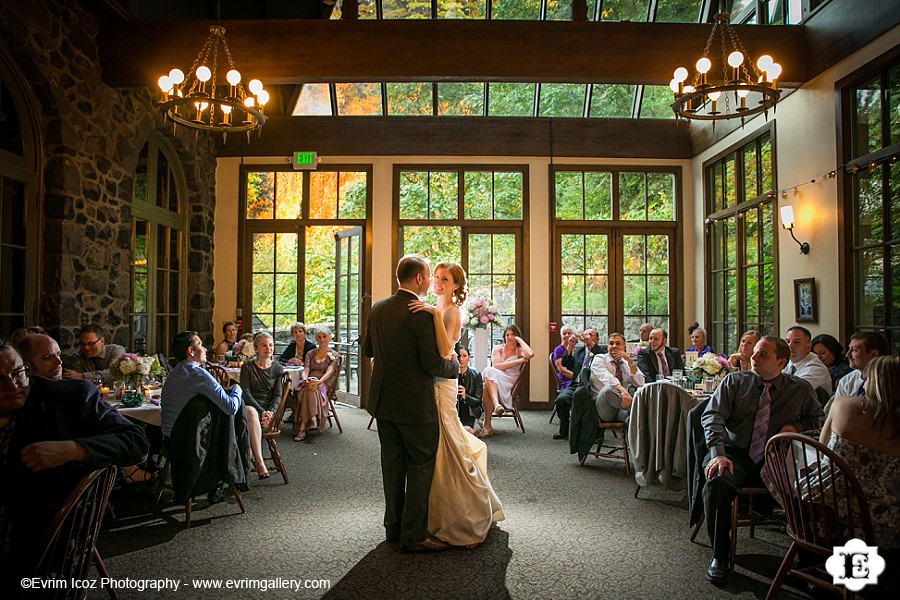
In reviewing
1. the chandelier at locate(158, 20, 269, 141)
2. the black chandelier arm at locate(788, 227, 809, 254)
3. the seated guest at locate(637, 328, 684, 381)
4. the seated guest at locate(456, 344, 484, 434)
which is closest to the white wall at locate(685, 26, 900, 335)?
the black chandelier arm at locate(788, 227, 809, 254)

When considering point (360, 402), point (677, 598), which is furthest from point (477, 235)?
point (677, 598)

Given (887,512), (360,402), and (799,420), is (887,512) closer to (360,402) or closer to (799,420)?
(799,420)

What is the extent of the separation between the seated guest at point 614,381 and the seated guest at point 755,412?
190cm

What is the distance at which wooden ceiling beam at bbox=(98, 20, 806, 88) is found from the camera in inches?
239

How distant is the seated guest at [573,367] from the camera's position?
259 inches

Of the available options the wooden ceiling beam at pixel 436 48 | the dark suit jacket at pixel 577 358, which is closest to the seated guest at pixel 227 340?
the wooden ceiling beam at pixel 436 48

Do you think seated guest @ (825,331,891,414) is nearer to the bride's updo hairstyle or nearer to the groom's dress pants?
the bride's updo hairstyle

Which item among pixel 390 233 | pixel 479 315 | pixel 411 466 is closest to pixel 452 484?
pixel 411 466

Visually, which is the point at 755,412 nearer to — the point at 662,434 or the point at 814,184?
the point at 662,434

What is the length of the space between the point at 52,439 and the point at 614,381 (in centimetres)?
456

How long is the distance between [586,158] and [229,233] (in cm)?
546

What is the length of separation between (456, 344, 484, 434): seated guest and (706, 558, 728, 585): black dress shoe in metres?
3.16

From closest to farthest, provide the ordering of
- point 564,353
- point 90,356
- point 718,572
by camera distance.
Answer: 1. point 718,572
2. point 90,356
3. point 564,353

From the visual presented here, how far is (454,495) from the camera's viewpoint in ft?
11.2
